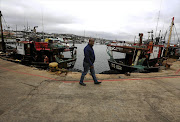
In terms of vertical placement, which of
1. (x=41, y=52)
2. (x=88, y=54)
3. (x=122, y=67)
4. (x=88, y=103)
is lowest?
(x=122, y=67)

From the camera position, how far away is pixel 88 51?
3.86 metres

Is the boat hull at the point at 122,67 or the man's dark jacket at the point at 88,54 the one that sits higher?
the man's dark jacket at the point at 88,54

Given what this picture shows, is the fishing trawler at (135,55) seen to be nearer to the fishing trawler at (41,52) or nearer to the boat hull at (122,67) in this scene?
the boat hull at (122,67)

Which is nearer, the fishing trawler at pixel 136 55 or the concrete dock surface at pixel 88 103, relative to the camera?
the concrete dock surface at pixel 88 103

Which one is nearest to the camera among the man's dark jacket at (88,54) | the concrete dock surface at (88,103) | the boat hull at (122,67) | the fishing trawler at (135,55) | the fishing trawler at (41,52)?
the concrete dock surface at (88,103)

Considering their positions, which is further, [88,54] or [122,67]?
[122,67]

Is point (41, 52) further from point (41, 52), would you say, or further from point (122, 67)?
point (122, 67)

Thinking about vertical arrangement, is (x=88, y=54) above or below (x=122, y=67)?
above

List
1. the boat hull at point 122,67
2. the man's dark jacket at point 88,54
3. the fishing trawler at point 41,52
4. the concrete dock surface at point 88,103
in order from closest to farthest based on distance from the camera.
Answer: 1. the concrete dock surface at point 88,103
2. the man's dark jacket at point 88,54
3. the boat hull at point 122,67
4. the fishing trawler at point 41,52

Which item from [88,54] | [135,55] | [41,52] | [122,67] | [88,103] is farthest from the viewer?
[41,52]

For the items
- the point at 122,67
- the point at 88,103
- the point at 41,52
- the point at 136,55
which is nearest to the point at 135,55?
the point at 136,55

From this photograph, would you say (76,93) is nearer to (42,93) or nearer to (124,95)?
(42,93)

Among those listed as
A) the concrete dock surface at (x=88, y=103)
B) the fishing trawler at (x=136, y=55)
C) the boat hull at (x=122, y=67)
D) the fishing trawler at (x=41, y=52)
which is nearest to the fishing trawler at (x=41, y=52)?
the fishing trawler at (x=41, y=52)

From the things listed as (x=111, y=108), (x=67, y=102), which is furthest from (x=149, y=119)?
(x=67, y=102)
